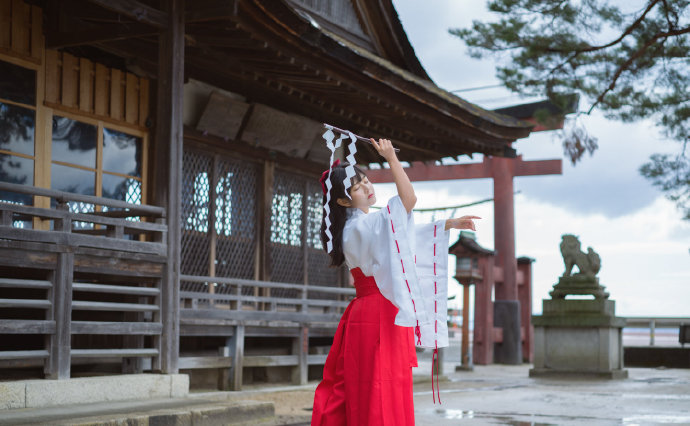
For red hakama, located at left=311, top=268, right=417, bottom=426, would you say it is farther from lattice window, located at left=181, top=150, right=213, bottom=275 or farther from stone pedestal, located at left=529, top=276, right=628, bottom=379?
stone pedestal, located at left=529, top=276, right=628, bottom=379

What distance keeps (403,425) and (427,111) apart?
27.3ft

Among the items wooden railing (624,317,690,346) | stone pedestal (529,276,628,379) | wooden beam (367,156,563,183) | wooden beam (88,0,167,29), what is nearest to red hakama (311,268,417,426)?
wooden beam (88,0,167,29)

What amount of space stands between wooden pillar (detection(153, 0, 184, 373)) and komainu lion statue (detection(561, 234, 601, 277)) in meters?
9.37

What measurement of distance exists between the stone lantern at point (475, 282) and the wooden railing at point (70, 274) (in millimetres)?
10637

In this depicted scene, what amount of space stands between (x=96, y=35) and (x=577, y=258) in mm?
10166

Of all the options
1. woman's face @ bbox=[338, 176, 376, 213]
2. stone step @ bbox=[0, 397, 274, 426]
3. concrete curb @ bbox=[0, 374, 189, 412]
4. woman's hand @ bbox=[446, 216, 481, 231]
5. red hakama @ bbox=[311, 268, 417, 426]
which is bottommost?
stone step @ bbox=[0, 397, 274, 426]

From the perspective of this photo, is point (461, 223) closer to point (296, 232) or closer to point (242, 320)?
point (242, 320)

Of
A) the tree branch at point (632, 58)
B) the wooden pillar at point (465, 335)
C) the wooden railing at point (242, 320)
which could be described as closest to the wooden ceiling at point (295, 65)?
the tree branch at point (632, 58)

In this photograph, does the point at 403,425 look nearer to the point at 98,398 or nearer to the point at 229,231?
the point at 98,398

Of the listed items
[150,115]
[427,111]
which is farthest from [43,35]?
[427,111]

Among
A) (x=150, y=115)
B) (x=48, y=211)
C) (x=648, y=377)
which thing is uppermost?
(x=150, y=115)

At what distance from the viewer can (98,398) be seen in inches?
287

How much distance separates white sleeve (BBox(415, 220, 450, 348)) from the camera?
167 inches

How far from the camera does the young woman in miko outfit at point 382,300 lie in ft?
13.4
